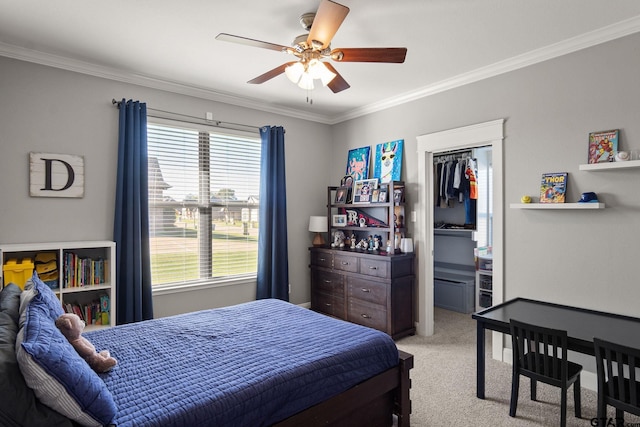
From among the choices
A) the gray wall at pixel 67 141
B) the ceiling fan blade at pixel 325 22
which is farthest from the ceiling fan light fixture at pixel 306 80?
the gray wall at pixel 67 141

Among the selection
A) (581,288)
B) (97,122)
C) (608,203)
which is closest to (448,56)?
(608,203)

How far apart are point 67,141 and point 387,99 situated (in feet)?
10.8

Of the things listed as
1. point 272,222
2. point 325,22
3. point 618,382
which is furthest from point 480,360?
point 272,222

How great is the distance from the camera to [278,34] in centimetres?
270

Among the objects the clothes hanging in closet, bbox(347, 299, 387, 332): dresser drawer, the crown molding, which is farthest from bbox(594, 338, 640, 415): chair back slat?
the clothes hanging in closet

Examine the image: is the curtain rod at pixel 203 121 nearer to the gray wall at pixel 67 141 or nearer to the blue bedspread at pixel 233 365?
the gray wall at pixel 67 141

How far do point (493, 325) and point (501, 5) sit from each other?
84.0 inches

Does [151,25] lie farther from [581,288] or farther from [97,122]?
[581,288]

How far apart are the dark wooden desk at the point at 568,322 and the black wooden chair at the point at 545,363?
0.35 ft

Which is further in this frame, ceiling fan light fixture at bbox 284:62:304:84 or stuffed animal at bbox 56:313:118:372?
ceiling fan light fixture at bbox 284:62:304:84

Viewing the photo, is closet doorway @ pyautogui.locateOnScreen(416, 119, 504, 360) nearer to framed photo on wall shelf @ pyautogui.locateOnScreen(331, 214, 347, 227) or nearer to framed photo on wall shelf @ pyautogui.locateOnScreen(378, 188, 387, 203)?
framed photo on wall shelf @ pyautogui.locateOnScreen(378, 188, 387, 203)

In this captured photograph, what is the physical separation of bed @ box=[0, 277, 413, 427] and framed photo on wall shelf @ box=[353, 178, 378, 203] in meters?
2.05

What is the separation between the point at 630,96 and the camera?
8.32ft

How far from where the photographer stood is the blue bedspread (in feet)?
4.91
